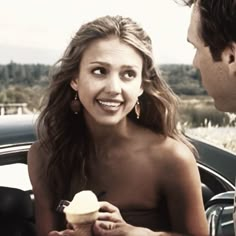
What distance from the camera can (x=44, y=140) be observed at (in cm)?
178

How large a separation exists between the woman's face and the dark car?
0.29 metres

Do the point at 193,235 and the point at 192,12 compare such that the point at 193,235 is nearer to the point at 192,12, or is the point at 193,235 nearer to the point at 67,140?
the point at 67,140

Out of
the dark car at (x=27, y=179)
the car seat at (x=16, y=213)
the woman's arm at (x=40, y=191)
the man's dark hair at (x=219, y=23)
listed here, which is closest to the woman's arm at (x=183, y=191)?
the dark car at (x=27, y=179)

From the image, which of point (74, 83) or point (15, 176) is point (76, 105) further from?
point (15, 176)

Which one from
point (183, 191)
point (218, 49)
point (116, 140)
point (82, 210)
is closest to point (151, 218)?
point (183, 191)

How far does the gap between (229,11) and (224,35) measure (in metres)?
0.04

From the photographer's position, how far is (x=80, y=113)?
69.1 inches

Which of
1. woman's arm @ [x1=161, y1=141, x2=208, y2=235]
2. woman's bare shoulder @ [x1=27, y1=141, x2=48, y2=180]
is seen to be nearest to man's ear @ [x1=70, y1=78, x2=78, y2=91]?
woman's bare shoulder @ [x1=27, y1=141, x2=48, y2=180]

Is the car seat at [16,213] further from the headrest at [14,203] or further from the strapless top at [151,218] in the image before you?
the strapless top at [151,218]

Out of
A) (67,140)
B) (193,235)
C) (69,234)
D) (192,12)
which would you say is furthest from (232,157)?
(192,12)

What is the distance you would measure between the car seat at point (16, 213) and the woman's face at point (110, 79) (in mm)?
351

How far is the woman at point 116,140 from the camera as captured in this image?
165 centimetres

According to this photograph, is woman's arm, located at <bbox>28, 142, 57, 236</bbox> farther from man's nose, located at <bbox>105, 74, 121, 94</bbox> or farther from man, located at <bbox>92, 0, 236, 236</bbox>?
man, located at <bbox>92, 0, 236, 236</bbox>

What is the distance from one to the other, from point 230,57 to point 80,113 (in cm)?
75
